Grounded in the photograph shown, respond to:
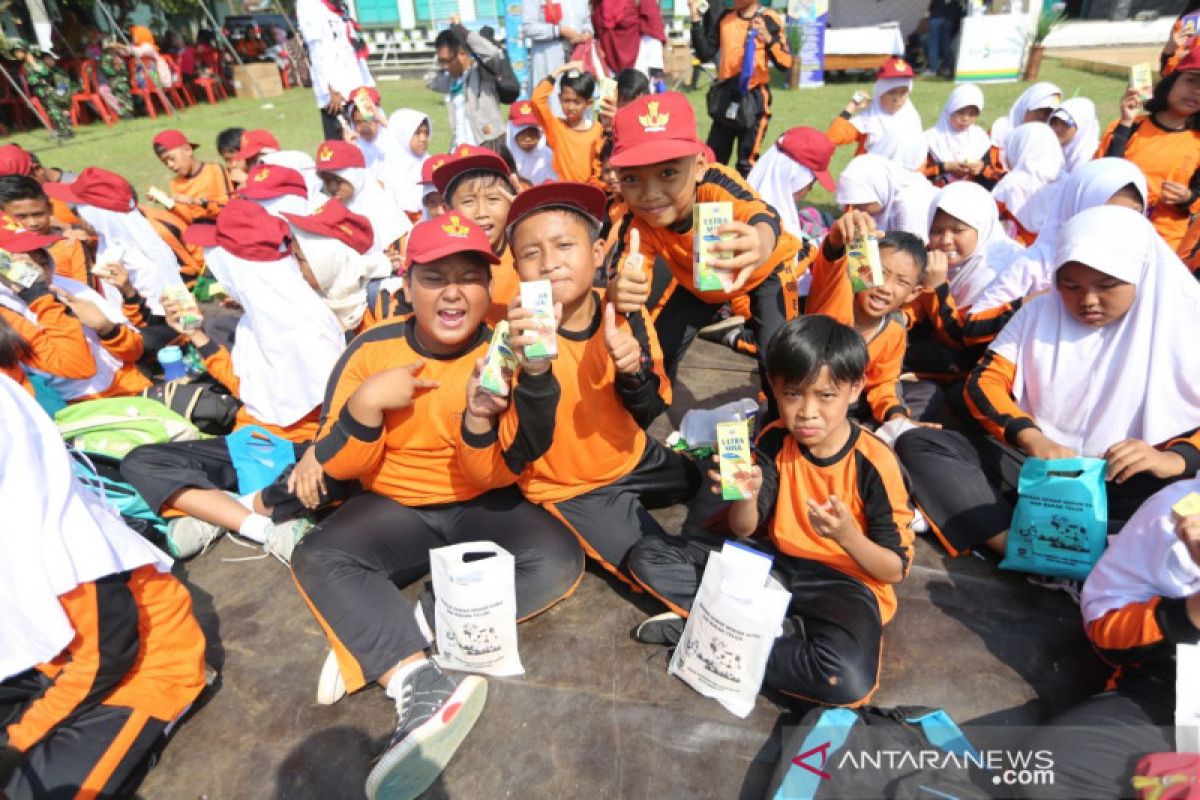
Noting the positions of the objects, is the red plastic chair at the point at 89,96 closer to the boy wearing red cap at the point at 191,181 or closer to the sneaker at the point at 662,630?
the boy wearing red cap at the point at 191,181

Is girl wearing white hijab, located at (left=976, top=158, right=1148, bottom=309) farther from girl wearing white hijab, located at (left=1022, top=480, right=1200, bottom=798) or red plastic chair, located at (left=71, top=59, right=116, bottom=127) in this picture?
red plastic chair, located at (left=71, top=59, right=116, bottom=127)

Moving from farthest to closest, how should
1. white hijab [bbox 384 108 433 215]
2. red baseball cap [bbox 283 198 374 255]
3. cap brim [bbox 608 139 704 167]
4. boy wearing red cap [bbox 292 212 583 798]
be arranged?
white hijab [bbox 384 108 433 215] < red baseball cap [bbox 283 198 374 255] < cap brim [bbox 608 139 704 167] < boy wearing red cap [bbox 292 212 583 798]

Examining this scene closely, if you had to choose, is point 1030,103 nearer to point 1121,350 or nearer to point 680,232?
point 1121,350

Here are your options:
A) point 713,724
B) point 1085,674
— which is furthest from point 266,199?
point 1085,674

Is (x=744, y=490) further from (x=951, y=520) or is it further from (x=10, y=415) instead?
(x=10, y=415)

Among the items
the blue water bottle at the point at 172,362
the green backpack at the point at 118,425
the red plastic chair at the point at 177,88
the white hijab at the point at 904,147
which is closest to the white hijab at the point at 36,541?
the green backpack at the point at 118,425

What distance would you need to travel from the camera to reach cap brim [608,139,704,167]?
292 cm

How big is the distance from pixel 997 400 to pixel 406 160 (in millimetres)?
6177

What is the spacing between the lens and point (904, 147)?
6.71m

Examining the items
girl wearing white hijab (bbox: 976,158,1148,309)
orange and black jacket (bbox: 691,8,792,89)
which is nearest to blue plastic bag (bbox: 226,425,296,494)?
girl wearing white hijab (bbox: 976,158,1148,309)

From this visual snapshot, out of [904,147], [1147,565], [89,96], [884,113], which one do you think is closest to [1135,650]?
[1147,565]

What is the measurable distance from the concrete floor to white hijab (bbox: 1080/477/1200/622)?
409 mm

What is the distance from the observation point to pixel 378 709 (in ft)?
7.89

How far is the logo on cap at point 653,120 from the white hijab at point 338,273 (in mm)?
2042
